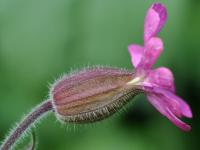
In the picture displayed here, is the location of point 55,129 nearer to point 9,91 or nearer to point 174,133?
point 9,91

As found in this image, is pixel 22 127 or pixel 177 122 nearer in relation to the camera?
pixel 177 122

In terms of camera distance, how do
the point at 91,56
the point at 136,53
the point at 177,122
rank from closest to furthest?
the point at 177,122
the point at 136,53
the point at 91,56

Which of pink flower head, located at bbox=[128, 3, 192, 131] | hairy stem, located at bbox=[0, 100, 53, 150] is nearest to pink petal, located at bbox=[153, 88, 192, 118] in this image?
pink flower head, located at bbox=[128, 3, 192, 131]

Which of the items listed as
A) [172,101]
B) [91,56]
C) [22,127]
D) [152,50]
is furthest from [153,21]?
[91,56]

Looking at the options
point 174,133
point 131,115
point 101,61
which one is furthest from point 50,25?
point 174,133

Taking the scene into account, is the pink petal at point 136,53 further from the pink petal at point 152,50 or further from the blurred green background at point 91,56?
the blurred green background at point 91,56

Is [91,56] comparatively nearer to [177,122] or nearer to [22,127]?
[22,127]

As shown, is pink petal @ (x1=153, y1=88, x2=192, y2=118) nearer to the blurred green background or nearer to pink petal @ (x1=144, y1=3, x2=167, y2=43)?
pink petal @ (x1=144, y1=3, x2=167, y2=43)
